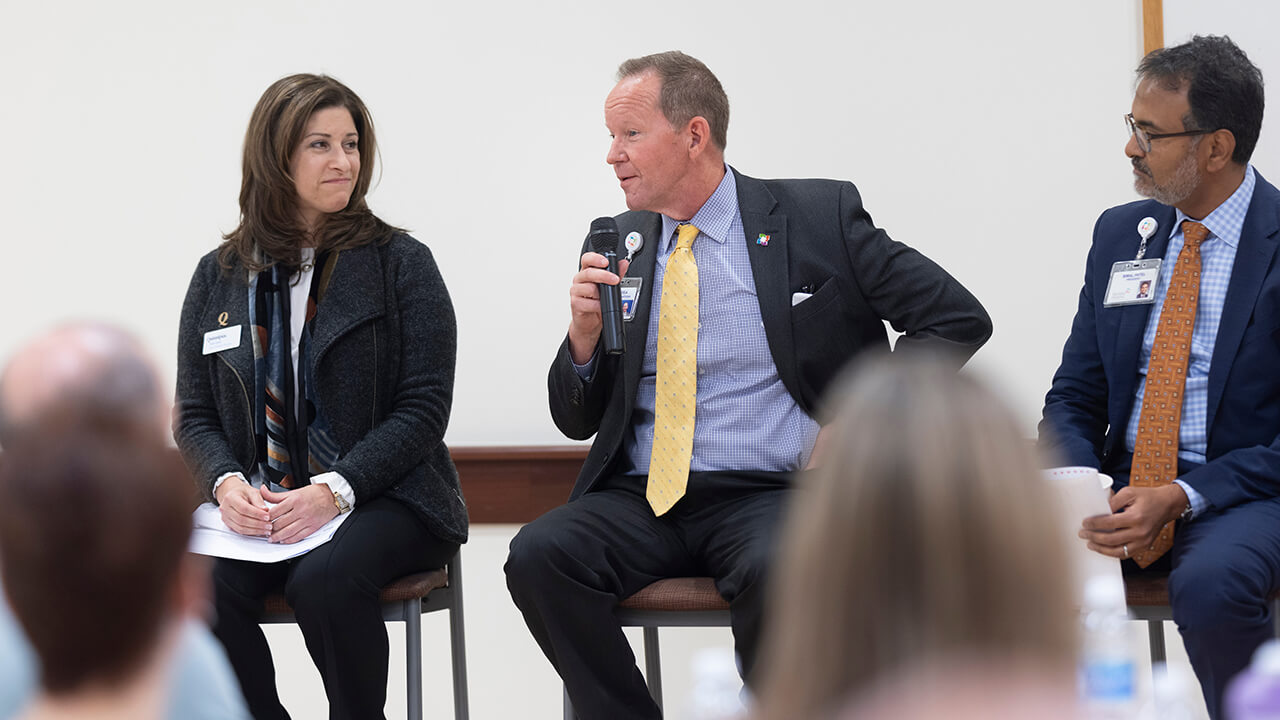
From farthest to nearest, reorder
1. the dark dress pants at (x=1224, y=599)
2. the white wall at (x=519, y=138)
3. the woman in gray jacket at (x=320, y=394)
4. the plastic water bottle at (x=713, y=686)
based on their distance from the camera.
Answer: the white wall at (x=519, y=138) < the woman in gray jacket at (x=320, y=394) < the dark dress pants at (x=1224, y=599) < the plastic water bottle at (x=713, y=686)

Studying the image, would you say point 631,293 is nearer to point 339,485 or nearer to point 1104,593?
point 339,485

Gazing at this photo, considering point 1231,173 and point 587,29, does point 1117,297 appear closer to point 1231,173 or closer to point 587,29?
point 1231,173

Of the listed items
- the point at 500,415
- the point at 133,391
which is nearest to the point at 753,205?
the point at 500,415

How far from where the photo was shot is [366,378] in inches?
109

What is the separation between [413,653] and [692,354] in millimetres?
872

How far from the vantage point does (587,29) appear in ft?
11.6

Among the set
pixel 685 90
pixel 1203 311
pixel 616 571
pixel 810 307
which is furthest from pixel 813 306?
Answer: pixel 1203 311

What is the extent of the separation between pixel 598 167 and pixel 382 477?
1309 millimetres

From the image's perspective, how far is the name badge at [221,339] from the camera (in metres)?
2.77

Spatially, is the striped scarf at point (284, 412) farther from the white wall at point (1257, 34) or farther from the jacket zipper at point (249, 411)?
the white wall at point (1257, 34)

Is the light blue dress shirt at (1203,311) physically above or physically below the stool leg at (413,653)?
above

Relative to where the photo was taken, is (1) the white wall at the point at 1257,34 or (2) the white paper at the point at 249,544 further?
(1) the white wall at the point at 1257,34

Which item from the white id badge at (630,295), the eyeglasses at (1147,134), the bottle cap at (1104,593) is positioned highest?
the eyeglasses at (1147,134)

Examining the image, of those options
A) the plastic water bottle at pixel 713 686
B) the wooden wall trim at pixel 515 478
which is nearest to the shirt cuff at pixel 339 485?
the wooden wall trim at pixel 515 478
